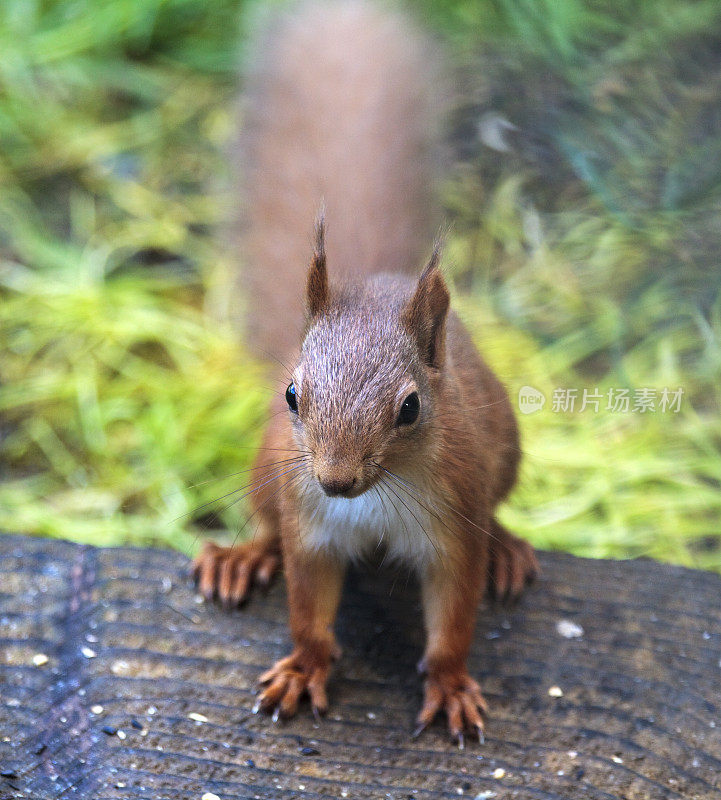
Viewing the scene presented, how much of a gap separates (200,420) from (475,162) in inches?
42.0

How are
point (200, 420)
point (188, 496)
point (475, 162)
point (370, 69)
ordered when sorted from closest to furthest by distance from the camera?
point (370, 69) < point (188, 496) < point (200, 420) < point (475, 162)

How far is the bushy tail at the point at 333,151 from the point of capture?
1.74 m

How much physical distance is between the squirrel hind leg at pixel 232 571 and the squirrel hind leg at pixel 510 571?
0.32 metres

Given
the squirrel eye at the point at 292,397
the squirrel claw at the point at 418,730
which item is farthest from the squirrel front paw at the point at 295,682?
the squirrel eye at the point at 292,397

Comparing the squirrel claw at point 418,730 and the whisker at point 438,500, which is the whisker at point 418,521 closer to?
the whisker at point 438,500

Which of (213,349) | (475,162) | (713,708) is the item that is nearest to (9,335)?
(213,349)

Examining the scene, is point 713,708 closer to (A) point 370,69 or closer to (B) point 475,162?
(A) point 370,69

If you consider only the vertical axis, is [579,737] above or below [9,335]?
above

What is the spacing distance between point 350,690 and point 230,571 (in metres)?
0.23

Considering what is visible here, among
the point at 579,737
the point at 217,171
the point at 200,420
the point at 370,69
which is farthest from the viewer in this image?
the point at 217,171

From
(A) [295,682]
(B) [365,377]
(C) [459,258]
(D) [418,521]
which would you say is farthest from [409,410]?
(C) [459,258]

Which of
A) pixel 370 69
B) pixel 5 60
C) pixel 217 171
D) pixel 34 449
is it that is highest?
pixel 370 69

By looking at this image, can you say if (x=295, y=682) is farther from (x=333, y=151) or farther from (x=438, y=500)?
(x=333, y=151)

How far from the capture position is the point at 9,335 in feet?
8.12
